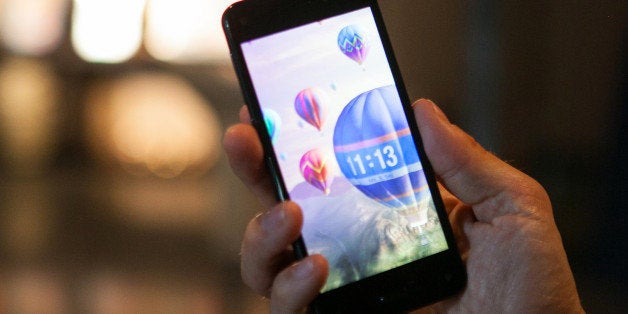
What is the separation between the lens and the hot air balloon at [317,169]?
98 centimetres

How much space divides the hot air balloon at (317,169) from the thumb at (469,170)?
0.13 meters

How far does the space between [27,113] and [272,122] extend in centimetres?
554

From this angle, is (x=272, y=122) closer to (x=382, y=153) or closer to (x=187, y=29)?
(x=382, y=153)

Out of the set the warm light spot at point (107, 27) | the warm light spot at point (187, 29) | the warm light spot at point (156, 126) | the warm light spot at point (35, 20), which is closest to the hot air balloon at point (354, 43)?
the warm light spot at point (187, 29)

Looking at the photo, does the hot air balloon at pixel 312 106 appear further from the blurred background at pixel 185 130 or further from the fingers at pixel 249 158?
the blurred background at pixel 185 130

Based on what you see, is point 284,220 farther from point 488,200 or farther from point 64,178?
point 64,178

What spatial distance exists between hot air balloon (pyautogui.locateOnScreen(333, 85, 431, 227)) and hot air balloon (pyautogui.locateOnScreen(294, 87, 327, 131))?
0.02 m

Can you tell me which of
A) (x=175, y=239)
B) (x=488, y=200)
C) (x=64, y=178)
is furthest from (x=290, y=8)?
(x=64, y=178)

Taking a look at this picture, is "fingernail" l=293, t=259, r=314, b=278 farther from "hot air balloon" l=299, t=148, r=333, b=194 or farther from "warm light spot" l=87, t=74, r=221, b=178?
"warm light spot" l=87, t=74, r=221, b=178

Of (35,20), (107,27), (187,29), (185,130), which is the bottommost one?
(185,130)

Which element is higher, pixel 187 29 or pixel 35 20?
pixel 35 20

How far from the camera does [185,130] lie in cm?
612

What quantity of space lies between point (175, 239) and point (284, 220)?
3214mm

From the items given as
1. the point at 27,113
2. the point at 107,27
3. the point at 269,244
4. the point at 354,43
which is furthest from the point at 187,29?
the point at 269,244
